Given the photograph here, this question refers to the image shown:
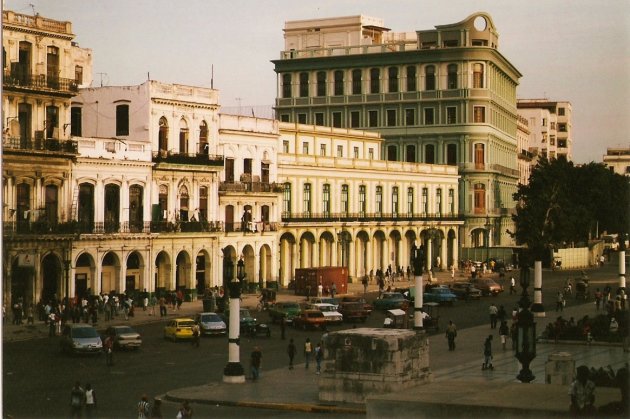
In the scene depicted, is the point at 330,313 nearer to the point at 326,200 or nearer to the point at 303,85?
the point at 326,200

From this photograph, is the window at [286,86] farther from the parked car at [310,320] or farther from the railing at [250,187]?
the parked car at [310,320]

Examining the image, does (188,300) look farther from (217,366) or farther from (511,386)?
(511,386)

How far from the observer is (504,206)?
124 meters

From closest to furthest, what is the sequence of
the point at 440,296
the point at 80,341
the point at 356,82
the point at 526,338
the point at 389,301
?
the point at 526,338, the point at 80,341, the point at 389,301, the point at 440,296, the point at 356,82

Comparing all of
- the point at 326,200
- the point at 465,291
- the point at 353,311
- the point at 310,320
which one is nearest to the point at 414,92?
the point at 326,200

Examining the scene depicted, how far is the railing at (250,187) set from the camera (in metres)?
80.4

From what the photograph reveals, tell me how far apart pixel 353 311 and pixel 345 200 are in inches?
1325

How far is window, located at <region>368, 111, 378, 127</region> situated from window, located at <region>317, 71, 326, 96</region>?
5.23 meters

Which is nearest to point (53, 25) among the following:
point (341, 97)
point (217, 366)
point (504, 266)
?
point (217, 366)

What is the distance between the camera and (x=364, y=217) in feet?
322

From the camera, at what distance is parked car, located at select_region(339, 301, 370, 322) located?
63469mm

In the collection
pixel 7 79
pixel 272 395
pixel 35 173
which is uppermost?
pixel 7 79

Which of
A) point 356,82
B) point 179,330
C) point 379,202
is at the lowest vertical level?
point 179,330

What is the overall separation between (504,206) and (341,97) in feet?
65.2
